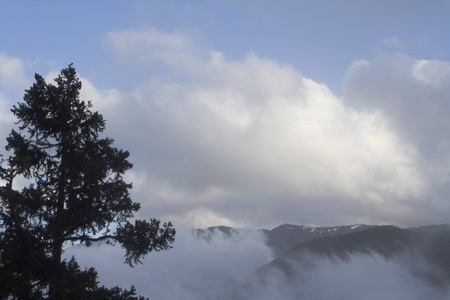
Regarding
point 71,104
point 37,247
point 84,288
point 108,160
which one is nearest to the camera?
point 84,288

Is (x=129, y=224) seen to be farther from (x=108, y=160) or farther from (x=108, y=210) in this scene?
(x=108, y=160)

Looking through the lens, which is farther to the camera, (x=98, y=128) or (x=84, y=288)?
(x=98, y=128)

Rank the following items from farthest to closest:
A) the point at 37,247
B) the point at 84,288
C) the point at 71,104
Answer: the point at 71,104 < the point at 37,247 < the point at 84,288

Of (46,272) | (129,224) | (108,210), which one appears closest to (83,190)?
(108,210)

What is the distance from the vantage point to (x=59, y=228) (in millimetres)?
15719

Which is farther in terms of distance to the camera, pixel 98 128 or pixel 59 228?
pixel 98 128

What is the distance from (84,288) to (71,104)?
27.7ft

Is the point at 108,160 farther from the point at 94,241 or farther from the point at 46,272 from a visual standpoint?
the point at 46,272

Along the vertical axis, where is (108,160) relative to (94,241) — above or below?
above

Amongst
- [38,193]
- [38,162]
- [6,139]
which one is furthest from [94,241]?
[6,139]

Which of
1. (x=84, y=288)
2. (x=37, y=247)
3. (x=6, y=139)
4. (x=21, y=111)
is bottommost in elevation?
(x=84, y=288)

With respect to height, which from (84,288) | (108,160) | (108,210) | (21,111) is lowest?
(84,288)

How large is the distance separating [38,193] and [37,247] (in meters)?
2.25

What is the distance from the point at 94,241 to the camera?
15.9 m
